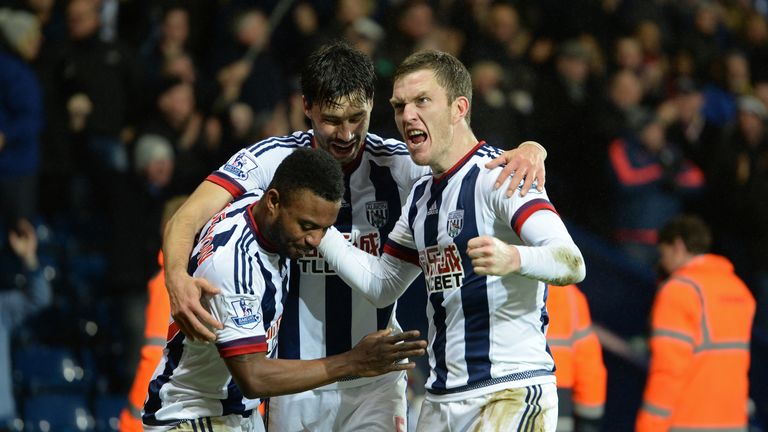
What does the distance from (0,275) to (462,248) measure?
6336 mm

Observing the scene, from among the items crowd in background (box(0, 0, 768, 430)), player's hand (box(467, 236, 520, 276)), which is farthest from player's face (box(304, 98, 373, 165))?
crowd in background (box(0, 0, 768, 430))

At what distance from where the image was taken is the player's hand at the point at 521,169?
13.1 feet

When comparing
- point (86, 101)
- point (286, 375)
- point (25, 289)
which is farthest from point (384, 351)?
point (86, 101)

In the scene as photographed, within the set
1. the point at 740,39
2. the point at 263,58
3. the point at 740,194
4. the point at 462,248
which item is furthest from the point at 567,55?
the point at 462,248

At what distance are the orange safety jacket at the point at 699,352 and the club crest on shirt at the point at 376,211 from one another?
296 centimetres

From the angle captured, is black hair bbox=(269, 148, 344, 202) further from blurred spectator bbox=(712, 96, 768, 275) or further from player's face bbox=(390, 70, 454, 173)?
blurred spectator bbox=(712, 96, 768, 275)

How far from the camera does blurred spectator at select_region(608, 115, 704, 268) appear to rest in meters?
9.93

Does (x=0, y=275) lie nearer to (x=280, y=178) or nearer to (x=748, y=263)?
(x=280, y=178)

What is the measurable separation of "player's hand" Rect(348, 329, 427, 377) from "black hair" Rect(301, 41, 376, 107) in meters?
0.99

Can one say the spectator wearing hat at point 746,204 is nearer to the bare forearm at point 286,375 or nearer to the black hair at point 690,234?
the black hair at point 690,234

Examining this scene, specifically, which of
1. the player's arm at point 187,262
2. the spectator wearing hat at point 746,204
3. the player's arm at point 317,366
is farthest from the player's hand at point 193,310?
the spectator wearing hat at point 746,204

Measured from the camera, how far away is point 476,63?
10.4 meters

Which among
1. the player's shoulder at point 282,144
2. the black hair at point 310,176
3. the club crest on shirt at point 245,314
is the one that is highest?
the player's shoulder at point 282,144

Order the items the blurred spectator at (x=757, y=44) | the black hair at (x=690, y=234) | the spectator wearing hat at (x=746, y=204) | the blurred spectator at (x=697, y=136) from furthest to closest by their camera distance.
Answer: the blurred spectator at (x=757, y=44) < the blurred spectator at (x=697, y=136) < the spectator wearing hat at (x=746, y=204) < the black hair at (x=690, y=234)
